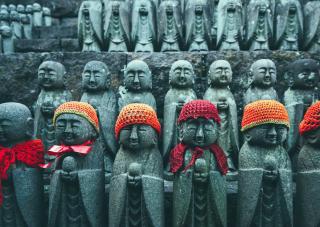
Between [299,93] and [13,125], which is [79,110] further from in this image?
[299,93]

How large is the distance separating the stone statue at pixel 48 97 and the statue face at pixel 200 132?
73.9 inches

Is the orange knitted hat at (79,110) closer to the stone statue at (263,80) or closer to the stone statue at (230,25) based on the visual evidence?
the stone statue at (263,80)

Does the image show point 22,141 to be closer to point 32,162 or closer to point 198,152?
point 32,162

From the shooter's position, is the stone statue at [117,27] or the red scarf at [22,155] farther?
the stone statue at [117,27]

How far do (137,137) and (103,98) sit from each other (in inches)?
56.4

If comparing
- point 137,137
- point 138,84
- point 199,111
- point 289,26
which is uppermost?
point 289,26

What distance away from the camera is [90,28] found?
8.17m

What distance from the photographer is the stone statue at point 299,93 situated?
21.6 feet

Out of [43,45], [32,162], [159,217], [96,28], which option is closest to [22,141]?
[32,162]

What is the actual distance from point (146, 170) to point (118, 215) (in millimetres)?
472

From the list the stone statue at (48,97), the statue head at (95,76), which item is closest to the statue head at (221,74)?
the statue head at (95,76)

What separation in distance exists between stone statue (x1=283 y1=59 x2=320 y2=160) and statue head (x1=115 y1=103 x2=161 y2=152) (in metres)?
1.78

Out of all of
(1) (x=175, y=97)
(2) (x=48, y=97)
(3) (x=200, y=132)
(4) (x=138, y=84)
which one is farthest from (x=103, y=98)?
(3) (x=200, y=132)

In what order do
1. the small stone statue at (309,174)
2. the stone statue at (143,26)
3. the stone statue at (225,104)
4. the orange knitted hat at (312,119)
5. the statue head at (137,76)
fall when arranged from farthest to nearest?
the stone statue at (143,26) → the statue head at (137,76) → the stone statue at (225,104) → the orange knitted hat at (312,119) → the small stone statue at (309,174)
